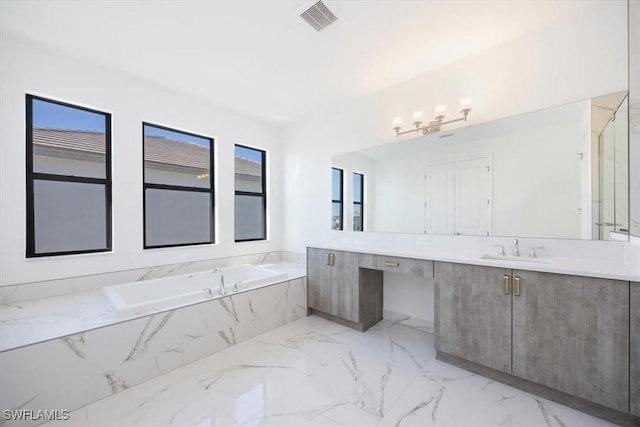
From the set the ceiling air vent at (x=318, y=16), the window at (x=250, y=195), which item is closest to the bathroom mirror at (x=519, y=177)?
the ceiling air vent at (x=318, y=16)

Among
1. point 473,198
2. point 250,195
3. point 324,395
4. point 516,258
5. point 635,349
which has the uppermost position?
point 250,195

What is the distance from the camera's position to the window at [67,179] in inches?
92.5

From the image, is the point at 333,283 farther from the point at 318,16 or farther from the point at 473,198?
the point at 318,16

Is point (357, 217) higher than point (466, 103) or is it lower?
lower

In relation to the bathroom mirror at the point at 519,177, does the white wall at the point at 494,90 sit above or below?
above

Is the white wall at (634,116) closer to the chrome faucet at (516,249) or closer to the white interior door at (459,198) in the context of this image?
the chrome faucet at (516,249)

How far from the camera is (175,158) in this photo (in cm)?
324

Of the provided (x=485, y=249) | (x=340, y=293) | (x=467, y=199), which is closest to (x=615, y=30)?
(x=467, y=199)

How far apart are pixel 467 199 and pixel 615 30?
1.41 m

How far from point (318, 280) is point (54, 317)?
216 centimetres

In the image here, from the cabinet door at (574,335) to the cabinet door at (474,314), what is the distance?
8 cm

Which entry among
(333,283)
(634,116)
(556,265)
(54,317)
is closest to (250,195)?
(333,283)

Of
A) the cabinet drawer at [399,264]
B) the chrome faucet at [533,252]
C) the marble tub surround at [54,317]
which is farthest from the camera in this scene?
the cabinet drawer at [399,264]

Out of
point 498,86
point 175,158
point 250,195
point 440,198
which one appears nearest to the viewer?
point 498,86
